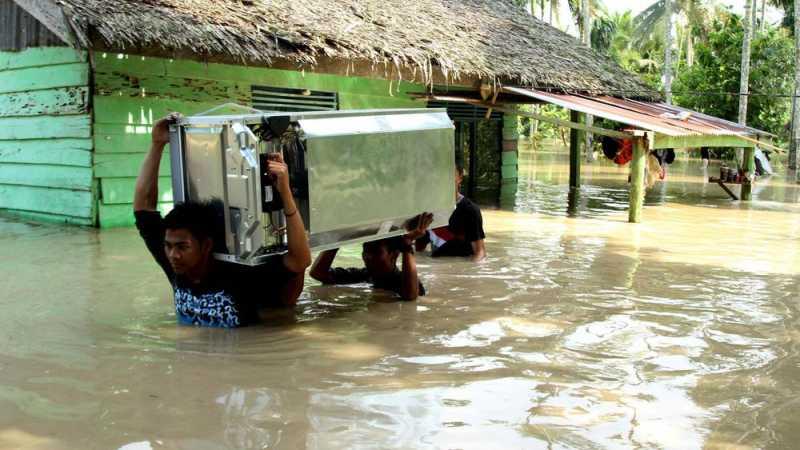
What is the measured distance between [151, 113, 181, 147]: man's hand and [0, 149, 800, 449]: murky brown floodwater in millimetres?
1097

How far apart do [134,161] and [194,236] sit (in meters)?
5.40

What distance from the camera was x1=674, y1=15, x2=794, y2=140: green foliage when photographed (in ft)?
81.7

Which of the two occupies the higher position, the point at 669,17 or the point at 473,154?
the point at 669,17

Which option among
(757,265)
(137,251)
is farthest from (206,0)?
(757,265)

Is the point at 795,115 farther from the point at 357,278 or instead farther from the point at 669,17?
the point at 357,278

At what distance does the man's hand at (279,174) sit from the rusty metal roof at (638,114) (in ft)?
23.9

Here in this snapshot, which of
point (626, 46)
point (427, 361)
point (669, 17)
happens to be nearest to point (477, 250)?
point (427, 361)

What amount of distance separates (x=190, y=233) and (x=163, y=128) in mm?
569

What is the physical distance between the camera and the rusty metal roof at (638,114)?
33.1 ft

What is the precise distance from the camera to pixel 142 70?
859cm

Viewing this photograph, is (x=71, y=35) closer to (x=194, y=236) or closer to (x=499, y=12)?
(x=194, y=236)

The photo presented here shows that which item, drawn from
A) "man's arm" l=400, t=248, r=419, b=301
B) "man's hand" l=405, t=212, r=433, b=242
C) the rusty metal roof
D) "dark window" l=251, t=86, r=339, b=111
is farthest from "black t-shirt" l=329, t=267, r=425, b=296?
the rusty metal roof

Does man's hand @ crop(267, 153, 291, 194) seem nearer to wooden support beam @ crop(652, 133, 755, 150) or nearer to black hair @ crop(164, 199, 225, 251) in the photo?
black hair @ crop(164, 199, 225, 251)

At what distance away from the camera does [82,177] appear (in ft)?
27.5
